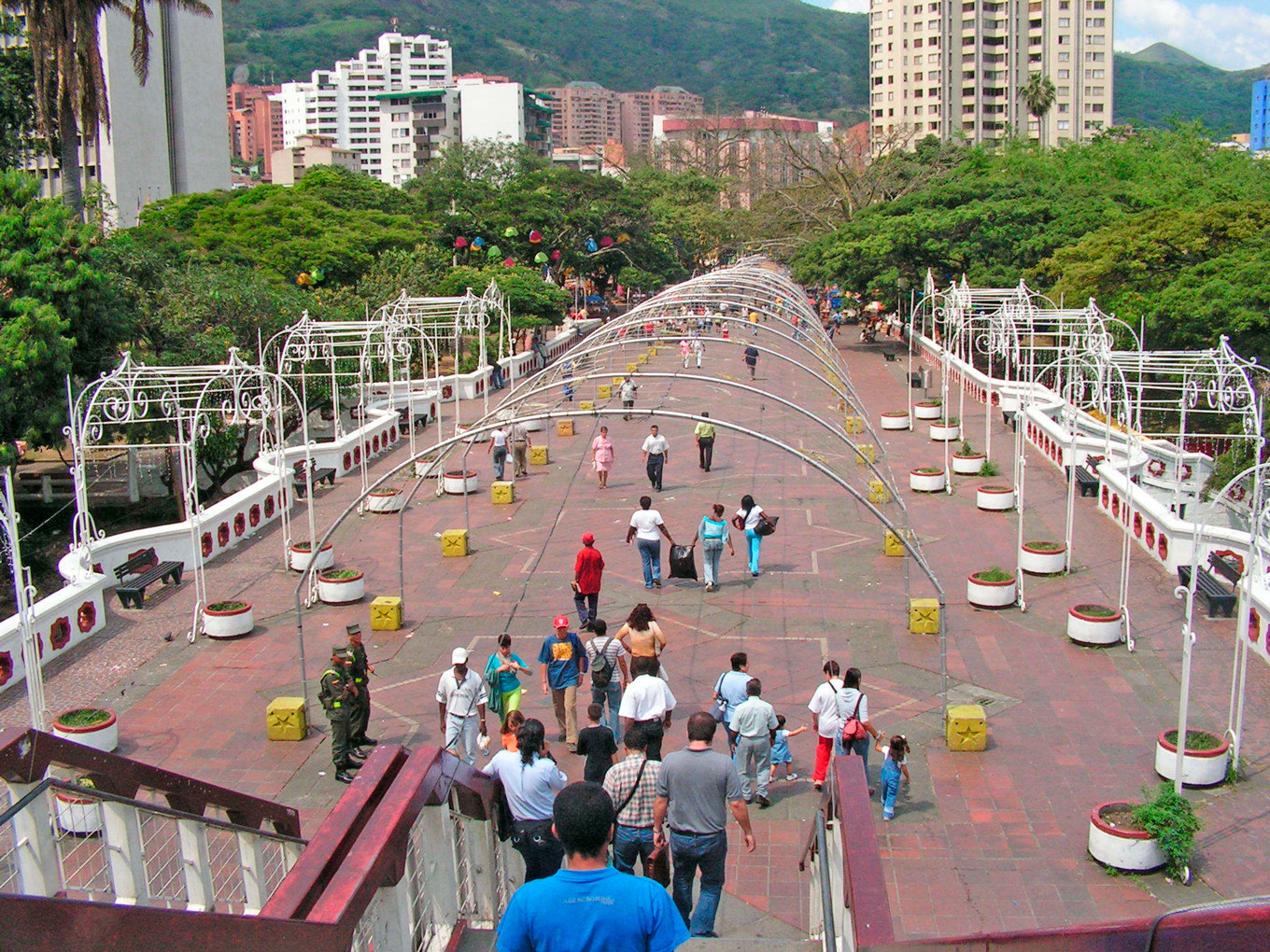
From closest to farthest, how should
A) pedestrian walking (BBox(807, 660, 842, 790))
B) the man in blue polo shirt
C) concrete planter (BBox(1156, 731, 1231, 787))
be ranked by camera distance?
the man in blue polo shirt
pedestrian walking (BBox(807, 660, 842, 790))
concrete planter (BBox(1156, 731, 1231, 787))

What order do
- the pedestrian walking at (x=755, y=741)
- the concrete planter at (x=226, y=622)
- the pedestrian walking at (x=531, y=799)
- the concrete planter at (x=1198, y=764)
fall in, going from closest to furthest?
the pedestrian walking at (x=531, y=799)
the pedestrian walking at (x=755, y=741)
the concrete planter at (x=1198, y=764)
the concrete planter at (x=226, y=622)

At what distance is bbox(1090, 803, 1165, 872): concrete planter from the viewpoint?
29.4ft

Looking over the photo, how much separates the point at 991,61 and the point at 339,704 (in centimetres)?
12009

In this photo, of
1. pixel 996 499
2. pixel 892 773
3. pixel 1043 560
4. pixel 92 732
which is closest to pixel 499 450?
pixel 996 499

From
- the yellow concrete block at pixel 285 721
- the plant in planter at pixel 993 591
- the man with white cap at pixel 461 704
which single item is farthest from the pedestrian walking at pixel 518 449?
the man with white cap at pixel 461 704

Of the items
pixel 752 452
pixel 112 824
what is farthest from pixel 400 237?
pixel 112 824

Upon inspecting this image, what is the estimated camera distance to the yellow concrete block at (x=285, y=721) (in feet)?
39.0

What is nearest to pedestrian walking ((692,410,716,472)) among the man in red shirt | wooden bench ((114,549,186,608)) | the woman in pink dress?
the woman in pink dress

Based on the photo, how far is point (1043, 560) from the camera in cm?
1705

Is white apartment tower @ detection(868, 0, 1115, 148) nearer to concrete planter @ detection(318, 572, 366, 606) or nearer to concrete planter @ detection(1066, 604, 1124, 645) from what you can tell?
concrete planter @ detection(318, 572, 366, 606)

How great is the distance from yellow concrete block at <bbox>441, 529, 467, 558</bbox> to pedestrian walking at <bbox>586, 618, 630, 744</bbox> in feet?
24.9

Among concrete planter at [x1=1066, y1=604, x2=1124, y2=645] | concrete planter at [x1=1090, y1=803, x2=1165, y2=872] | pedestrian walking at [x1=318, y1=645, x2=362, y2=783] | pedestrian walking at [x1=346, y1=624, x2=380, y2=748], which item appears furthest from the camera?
concrete planter at [x1=1066, y1=604, x2=1124, y2=645]

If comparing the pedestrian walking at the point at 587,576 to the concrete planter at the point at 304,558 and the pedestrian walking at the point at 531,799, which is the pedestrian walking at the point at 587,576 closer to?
the concrete planter at the point at 304,558

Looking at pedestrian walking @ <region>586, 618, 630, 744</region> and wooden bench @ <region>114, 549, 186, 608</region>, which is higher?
pedestrian walking @ <region>586, 618, 630, 744</region>
